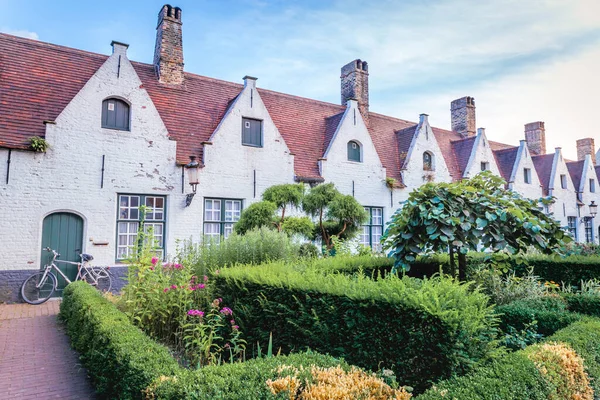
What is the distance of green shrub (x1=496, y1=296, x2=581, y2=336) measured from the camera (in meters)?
5.21

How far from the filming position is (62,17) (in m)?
7.52

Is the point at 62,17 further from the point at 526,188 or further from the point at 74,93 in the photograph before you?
the point at 526,188

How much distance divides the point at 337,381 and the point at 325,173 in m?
13.0

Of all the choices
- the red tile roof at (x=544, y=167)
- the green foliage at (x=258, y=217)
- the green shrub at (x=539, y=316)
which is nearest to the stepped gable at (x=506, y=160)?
the red tile roof at (x=544, y=167)

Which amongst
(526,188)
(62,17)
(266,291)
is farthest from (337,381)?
(526,188)

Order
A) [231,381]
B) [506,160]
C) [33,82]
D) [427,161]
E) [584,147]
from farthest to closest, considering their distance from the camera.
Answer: [584,147] < [506,160] < [427,161] < [33,82] < [231,381]

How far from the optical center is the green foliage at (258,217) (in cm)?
942

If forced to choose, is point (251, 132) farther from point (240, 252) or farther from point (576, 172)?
point (576, 172)

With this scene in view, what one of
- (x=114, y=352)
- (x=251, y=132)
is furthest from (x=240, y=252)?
(x=251, y=132)

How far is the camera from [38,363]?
17.9 feet

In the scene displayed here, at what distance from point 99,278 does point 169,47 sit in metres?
8.59

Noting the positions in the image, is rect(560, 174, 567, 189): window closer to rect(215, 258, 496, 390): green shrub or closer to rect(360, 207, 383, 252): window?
rect(360, 207, 383, 252): window

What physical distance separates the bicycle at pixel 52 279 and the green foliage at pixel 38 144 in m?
2.74

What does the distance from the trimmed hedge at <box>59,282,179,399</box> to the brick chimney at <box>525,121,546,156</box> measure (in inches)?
1172
